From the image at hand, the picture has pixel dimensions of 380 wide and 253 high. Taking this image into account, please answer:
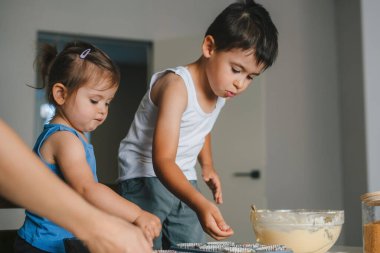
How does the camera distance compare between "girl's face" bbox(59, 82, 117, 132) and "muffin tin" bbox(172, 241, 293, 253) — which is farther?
"girl's face" bbox(59, 82, 117, 132)

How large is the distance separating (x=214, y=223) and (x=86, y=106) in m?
0.47

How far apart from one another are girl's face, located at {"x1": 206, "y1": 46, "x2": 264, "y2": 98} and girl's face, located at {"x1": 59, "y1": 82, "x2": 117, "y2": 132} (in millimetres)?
327

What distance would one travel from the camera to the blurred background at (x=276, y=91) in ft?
13.3

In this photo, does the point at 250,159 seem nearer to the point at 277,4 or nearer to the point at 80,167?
the point at 277,4

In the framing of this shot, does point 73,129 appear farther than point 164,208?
No

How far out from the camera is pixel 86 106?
1347mm

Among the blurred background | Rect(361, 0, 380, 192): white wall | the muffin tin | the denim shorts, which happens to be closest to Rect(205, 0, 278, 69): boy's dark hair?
the denim shorts

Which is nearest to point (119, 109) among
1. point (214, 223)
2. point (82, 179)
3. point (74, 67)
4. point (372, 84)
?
point (372, 84)

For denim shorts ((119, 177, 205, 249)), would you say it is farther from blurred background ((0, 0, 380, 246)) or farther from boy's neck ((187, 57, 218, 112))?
blurred background ((0, 0, 380, 246))

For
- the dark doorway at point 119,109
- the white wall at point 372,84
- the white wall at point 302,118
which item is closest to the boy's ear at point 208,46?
the white wall at point 372,84

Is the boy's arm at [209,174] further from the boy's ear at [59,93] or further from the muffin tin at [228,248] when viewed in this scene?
the muffin tin at [228,248]

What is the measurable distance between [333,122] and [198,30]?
1.36 m

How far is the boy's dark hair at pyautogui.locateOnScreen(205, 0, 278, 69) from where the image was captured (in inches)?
59.5

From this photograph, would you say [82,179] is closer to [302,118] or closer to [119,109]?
[302,118]
